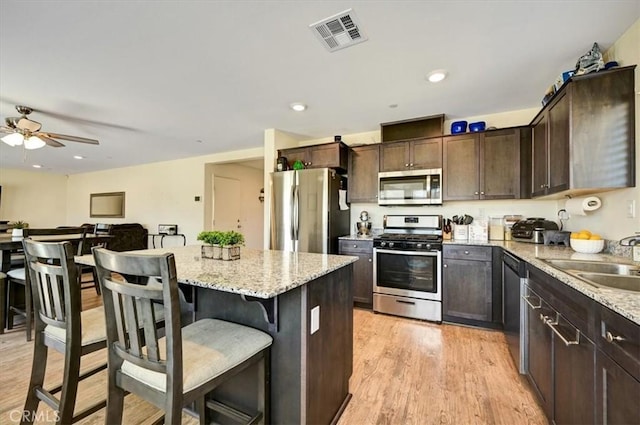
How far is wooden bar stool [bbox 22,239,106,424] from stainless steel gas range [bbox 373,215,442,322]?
2693 millimetres

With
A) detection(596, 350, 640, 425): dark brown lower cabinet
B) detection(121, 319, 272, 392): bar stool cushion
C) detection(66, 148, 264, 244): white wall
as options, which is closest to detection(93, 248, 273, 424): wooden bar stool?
detection(121, 319, 272, 392): bar stool cushion

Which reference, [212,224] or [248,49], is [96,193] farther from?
[248,49]

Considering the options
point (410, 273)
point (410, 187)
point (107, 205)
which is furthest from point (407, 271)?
point (107, 205)

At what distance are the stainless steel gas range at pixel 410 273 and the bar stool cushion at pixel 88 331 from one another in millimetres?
2674

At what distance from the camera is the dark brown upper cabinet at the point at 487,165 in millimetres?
3014

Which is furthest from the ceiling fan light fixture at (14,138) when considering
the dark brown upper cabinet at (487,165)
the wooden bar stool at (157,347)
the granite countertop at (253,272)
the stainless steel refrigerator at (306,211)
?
the dark brown upper cabinet at (487,165)

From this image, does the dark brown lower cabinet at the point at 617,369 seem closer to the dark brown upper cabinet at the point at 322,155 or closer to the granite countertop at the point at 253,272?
the granite countertop at the point at 253,272

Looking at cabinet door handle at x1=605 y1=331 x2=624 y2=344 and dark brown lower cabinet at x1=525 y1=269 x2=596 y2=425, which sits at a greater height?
cabinet door handle at x1=605 y1=331 x2=624 y2=344

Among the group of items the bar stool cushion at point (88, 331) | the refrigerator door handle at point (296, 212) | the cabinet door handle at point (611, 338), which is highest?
the refrigerator door handle at point (296, 212)

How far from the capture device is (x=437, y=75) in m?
2.45

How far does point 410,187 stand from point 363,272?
1.25 m

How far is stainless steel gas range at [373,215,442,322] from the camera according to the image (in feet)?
10.1

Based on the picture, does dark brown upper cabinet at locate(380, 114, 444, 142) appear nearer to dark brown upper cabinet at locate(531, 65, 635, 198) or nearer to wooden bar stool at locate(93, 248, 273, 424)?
dark brown upper cabinet at locate(531, 65, 635, 198)

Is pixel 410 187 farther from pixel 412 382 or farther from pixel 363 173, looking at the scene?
pixel 412 382
